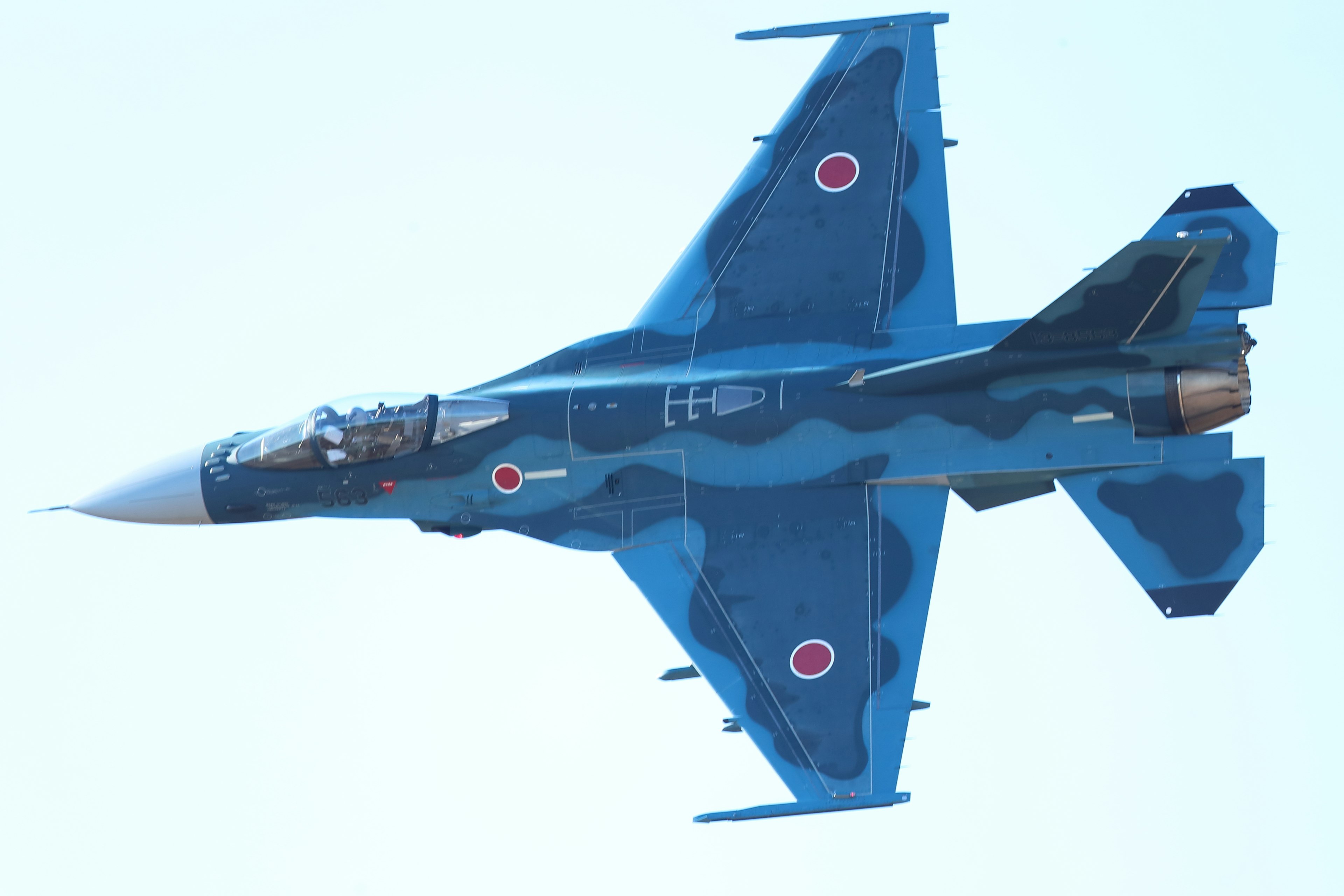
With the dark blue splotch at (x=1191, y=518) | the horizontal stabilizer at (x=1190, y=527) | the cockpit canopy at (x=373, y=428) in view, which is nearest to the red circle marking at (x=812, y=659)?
the horizontal stabilizer at (x=1190, y=527)

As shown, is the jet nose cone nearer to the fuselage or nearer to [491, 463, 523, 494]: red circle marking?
the fuselage

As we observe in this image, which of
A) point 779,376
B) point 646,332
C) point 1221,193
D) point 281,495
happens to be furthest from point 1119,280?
point 281,495

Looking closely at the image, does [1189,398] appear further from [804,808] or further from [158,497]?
[158,497]

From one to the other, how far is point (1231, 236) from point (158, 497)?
1302cm

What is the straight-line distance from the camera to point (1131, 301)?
1931cm

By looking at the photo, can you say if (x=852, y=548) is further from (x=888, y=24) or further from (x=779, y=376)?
(x=888, y=24)

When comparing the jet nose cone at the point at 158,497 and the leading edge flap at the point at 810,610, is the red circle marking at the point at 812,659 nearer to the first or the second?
the leading edge flap at the point at 810,610

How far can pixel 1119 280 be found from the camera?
19.2 m

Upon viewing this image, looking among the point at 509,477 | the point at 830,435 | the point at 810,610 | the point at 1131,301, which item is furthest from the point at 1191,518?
the point at 509,477

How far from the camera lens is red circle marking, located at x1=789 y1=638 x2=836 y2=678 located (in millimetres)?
20016

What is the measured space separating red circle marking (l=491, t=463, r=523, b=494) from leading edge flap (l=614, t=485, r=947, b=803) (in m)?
1.55

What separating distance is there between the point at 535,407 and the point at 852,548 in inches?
159

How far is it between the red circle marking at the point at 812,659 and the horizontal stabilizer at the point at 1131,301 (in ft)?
12.5

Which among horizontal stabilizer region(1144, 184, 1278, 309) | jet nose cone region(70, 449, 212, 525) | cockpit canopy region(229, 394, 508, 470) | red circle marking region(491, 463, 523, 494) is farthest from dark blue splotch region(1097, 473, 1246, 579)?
jet nose cone region(70, 449, 212, 525)
